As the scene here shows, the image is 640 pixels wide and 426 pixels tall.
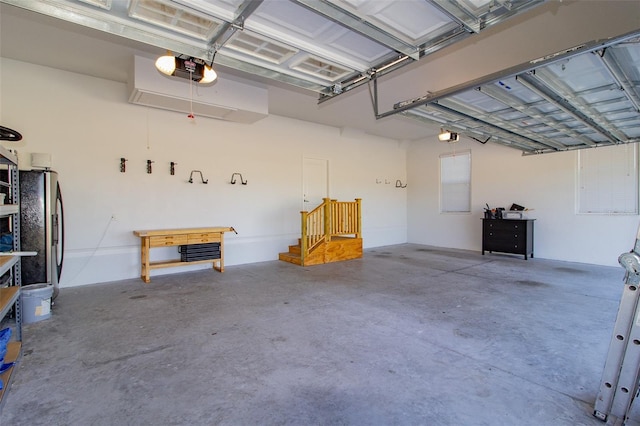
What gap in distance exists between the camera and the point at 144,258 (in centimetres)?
550

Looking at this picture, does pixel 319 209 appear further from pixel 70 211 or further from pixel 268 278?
pixel 70 211

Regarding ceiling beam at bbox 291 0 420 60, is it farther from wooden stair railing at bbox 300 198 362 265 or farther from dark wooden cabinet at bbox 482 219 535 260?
dark wooden cabinet at bbox 482 219 535 260

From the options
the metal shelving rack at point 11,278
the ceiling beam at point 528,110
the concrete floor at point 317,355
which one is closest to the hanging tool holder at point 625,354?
the concrete floor at point 317,355

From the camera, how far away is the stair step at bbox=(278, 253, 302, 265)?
6992 mm

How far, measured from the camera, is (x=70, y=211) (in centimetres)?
511

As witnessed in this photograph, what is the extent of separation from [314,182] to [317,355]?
5982 millimetres

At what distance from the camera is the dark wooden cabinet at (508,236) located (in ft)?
24.3

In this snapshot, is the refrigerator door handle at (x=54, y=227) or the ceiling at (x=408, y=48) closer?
the ceiling at (x=408, y=48)

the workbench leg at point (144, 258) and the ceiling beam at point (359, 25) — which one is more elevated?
the ceiling beam at point (359, 25)

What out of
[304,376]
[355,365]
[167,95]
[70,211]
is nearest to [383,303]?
[355,365]

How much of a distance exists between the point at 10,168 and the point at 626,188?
1022 centimetres

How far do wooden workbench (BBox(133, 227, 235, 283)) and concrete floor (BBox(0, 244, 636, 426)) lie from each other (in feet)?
1.73

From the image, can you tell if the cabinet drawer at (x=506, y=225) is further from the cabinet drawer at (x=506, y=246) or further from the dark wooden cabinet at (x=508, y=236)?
the cabinet drawer at (x=506, y=246)

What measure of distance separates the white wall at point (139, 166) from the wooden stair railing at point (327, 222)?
717 millimetres
